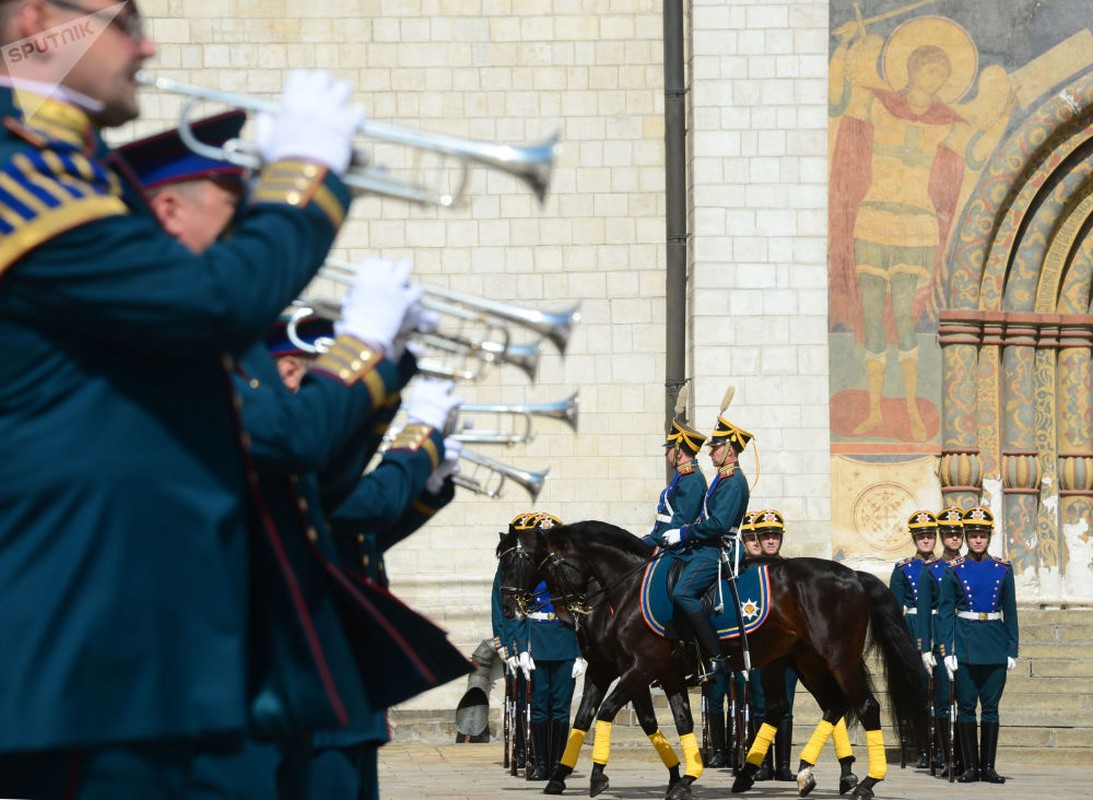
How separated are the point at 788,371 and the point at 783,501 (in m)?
1.08

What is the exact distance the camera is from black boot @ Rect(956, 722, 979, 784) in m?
13.7

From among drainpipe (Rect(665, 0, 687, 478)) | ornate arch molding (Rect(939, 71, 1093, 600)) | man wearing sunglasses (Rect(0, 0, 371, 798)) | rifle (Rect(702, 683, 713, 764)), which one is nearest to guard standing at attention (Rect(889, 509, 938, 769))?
rifle (Rect(702, 683, 713, 764))

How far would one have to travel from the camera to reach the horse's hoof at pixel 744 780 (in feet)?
41.2

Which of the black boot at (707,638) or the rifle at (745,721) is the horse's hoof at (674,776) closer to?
the black boot at (707,638)

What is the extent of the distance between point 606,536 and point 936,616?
3.07 meters

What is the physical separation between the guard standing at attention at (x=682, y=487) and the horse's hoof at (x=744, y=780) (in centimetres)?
146

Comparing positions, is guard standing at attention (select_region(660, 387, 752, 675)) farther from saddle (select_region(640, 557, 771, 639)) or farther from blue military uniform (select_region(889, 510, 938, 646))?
blue military uniform (select_region(889, 510, 938, 646))

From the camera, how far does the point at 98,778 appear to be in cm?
259

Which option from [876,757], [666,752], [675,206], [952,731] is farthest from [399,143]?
[675,206]

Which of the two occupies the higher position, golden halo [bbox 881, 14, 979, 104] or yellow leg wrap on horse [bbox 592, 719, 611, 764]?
golden halo [bbox 881, 14, 979, 104]

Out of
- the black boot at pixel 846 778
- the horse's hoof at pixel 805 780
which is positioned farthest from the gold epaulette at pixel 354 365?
the black boot at pixel 846 778

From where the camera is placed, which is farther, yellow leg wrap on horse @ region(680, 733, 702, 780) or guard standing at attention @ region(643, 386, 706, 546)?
guard standing at attention @ region(643, 386, 706, 546)

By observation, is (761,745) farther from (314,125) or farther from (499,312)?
(314,125)

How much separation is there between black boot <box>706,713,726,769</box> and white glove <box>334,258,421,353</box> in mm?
11678
